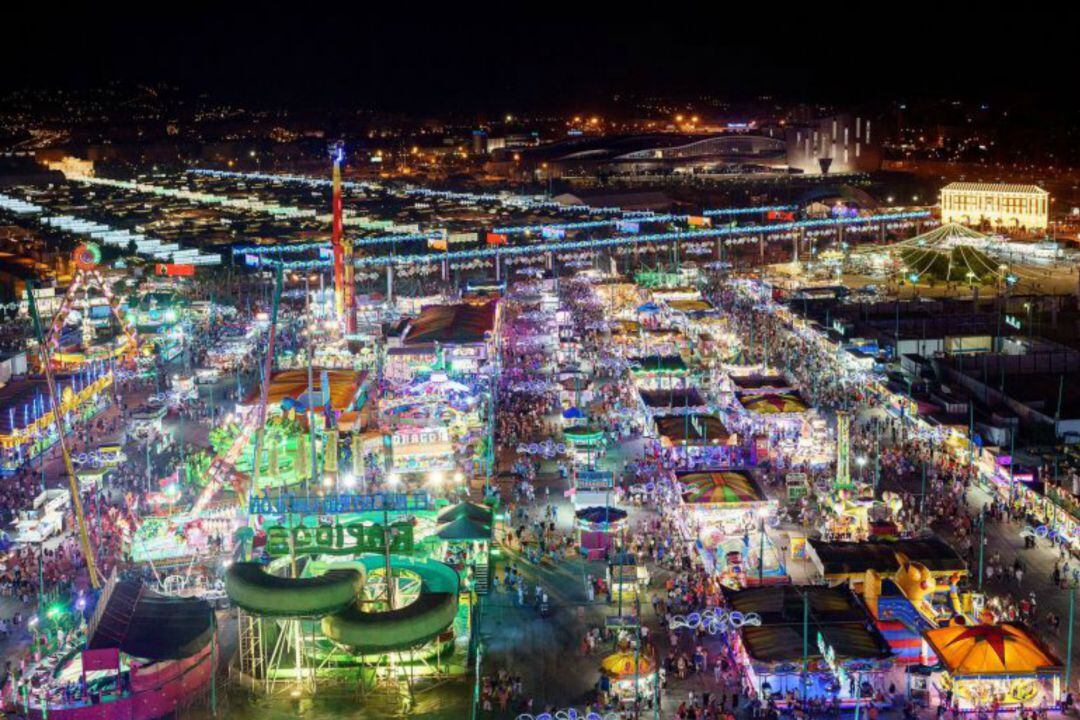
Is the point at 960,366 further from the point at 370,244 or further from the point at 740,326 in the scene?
the point at 370,244

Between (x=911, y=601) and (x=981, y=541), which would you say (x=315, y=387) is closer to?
(x=981, y=541)

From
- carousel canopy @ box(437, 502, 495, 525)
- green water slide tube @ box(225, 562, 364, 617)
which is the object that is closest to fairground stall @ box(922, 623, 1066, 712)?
green water slide tube @ box(225, 562, 364, 617)

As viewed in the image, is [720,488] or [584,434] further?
[584,434]

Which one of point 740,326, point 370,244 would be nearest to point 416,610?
point 740,326

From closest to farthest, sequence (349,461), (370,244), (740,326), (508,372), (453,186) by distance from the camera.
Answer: (349,461)
(508,372)
(740,326)
(370,244)
(453,186)

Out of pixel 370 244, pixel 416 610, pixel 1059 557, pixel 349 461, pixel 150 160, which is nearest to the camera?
pixel 416 610

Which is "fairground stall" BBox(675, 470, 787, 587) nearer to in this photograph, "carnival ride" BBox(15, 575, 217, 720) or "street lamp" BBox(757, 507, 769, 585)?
"street lamp" BBox(757, 507, 769, 585)

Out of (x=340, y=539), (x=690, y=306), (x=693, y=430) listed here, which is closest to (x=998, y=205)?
(x=690, y=306)
